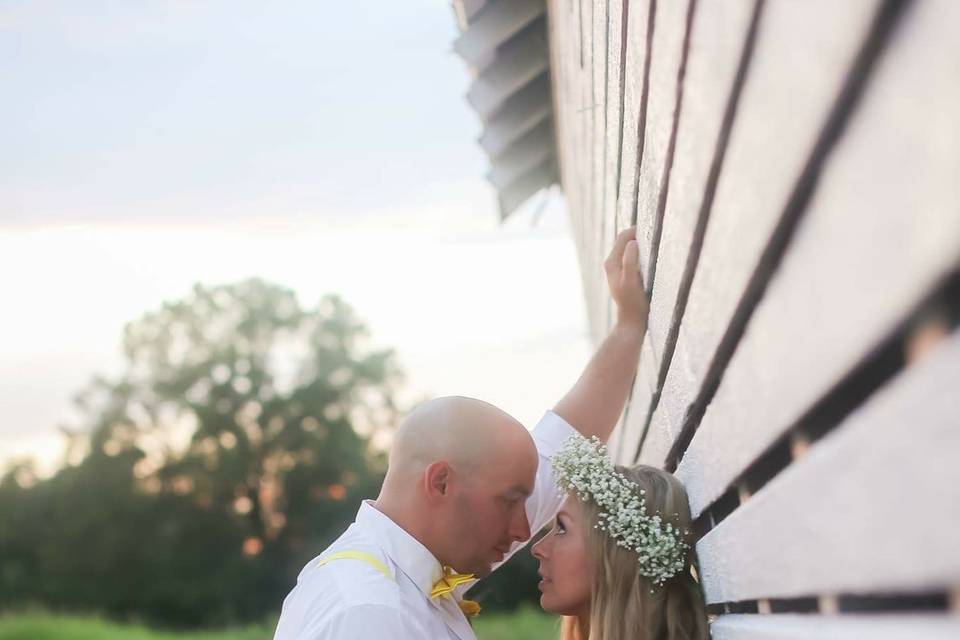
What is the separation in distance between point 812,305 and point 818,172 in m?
0.11

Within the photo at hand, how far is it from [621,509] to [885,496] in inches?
75.6

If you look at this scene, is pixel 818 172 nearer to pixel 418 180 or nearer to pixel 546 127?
pixel 546 127

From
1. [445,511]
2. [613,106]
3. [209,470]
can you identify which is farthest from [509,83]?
[209,470]

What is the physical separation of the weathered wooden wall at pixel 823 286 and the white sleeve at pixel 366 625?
0.84m

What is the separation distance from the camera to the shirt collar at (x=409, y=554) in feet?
8.32

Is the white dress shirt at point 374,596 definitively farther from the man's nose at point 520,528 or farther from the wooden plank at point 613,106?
the wooden plank at point 613,106

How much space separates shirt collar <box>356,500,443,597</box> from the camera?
2.54 meters

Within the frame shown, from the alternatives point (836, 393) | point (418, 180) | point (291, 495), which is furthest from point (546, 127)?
point (291, 495)

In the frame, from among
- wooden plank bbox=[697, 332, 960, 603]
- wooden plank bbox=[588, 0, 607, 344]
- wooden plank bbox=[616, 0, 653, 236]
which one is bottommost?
wooden plank bbox=[697, 332, 960, 603]

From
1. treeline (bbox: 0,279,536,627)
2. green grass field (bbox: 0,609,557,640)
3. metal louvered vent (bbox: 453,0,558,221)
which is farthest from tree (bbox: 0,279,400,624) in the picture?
metal louvered vent (bbox: 453,0,558,221)

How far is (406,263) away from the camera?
34719 mm

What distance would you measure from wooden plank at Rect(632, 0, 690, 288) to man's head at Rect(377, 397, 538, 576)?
23.9 inches

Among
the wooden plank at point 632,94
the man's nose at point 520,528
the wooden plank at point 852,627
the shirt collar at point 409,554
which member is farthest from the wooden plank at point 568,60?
the wooden plank at point 852,627

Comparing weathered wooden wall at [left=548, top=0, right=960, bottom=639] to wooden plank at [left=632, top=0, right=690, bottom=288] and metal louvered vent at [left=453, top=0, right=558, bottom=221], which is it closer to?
wooden plank at [left=632, top=0, right=690, bottom=288]
